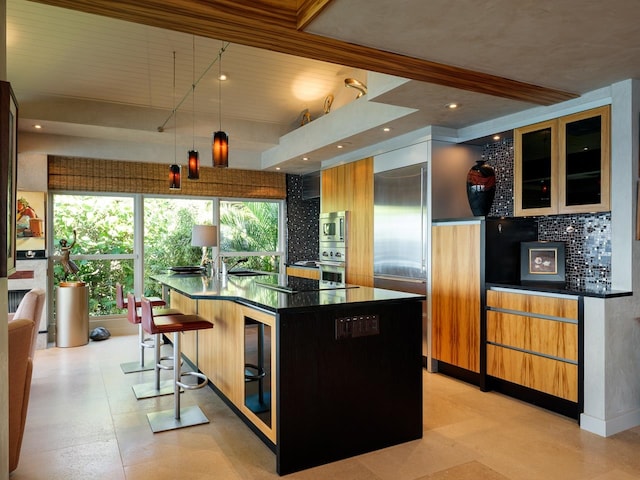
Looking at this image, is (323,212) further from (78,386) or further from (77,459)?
(77,459)

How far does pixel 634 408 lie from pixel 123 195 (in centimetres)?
613

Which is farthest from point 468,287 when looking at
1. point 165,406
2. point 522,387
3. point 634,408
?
point 165,406

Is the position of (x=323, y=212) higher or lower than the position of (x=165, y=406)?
higher

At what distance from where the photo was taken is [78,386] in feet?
12.9

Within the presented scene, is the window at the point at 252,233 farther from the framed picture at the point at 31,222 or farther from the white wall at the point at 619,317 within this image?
the white wall at the point at 619,317

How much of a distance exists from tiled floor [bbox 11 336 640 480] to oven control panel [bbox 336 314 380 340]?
28.0 inches

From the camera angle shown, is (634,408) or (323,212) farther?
(323,212)

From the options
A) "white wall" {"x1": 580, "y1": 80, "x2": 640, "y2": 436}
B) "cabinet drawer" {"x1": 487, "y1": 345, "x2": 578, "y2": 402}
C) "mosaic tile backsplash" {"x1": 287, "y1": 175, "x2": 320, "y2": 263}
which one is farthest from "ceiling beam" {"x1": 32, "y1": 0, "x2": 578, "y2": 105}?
"mosaic tile backsplash" {"x1": 287, "y1": 175, "x2": 320, "y2": 263}

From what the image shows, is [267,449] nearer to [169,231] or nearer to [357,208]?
[357,208]

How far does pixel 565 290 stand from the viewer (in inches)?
127

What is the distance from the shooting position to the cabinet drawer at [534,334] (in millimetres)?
3189

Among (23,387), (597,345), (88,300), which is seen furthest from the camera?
(88,300)

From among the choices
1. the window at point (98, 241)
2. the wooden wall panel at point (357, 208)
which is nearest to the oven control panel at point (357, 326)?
the wooden wall panel at point (357, 208)

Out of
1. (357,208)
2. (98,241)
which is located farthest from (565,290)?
(98,241)
